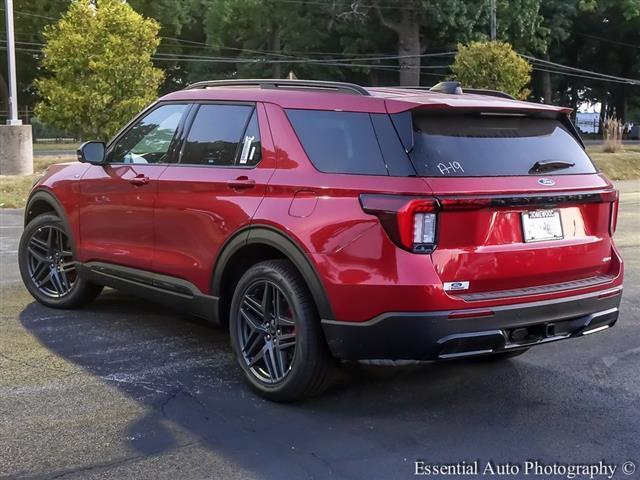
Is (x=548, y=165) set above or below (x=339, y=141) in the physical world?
below

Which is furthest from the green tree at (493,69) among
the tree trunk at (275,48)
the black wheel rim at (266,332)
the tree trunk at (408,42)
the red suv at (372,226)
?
the tree trunk at (275,48)

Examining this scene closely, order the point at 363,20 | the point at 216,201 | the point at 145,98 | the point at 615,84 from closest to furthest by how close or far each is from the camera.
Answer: the point at 216,201
the point at 145,98
the point at 363,20
the point at 615,84

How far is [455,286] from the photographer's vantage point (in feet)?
12.6

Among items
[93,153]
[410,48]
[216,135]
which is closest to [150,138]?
[93,153]

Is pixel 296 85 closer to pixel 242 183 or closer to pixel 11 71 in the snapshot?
pixel 242 183

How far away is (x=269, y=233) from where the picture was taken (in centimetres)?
431

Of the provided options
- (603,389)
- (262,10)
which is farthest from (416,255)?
(262,10)

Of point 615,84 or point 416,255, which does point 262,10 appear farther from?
point 416,255

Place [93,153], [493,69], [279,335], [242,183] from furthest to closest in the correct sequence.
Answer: [493,69], [93,153], [242,183], [279,335]

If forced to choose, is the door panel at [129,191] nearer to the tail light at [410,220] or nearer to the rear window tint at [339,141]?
the rear window tint at [339,141]

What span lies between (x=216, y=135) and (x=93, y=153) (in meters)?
1.31

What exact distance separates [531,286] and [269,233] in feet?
4.79

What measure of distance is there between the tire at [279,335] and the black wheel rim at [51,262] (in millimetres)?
2261

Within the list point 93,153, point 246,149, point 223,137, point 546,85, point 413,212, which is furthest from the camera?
point 546,85
